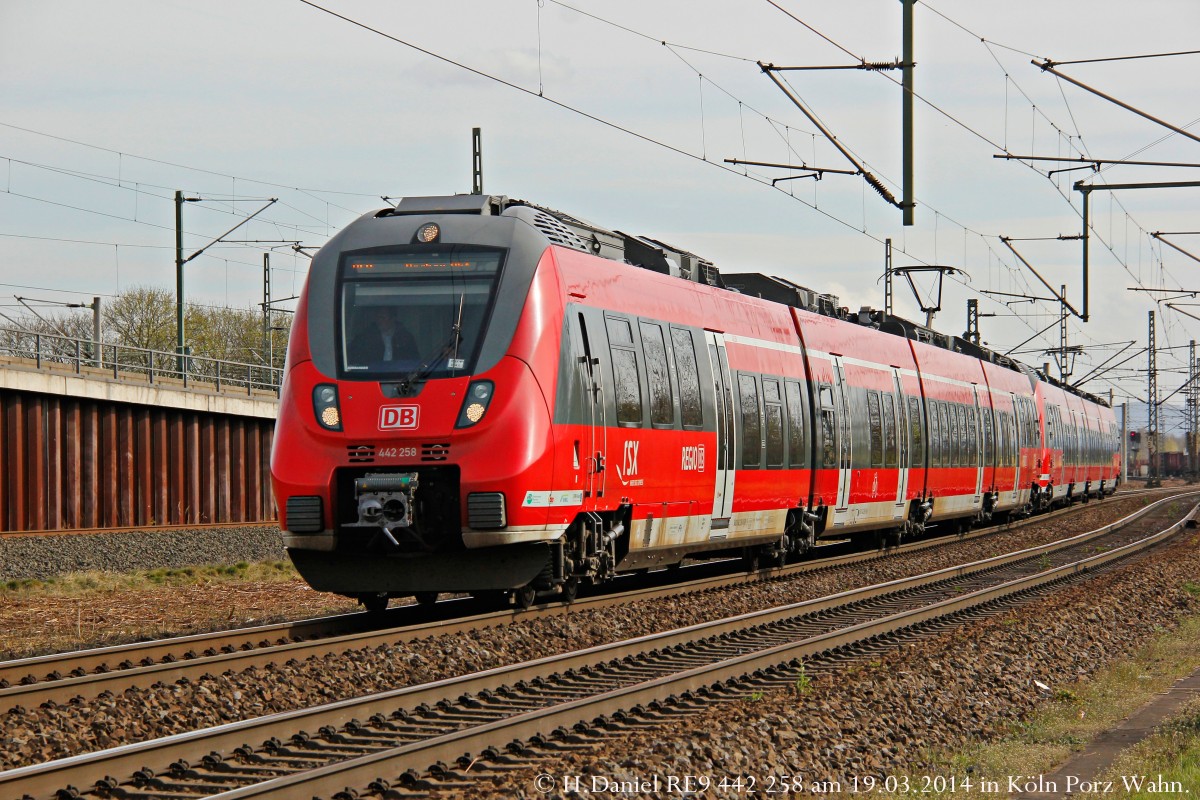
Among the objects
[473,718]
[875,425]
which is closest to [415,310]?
[473,718]

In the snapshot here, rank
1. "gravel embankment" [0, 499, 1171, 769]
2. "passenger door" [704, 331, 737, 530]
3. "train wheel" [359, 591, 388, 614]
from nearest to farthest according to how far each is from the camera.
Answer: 1. "gravel embankment" [0, 499, 1171, 769]
2. "train wheel" [359, 591, 388, 614]
3. "passenger door" [704, 331, 737, 530]


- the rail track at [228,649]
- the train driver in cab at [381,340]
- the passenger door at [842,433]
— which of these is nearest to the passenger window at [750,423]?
the rail track at [228,649]

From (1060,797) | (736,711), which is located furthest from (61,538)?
(1060,797)

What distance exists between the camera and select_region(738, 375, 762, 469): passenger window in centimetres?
1889

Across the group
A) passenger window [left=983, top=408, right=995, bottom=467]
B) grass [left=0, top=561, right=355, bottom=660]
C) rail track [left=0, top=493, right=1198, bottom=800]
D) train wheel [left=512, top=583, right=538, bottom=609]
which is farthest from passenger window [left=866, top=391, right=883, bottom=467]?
train wheel [left=512, top=583, right=538, bottom=609]

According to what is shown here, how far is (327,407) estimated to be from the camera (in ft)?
44.6

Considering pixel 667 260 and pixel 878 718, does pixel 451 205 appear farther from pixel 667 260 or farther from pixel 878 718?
pixel 878 718

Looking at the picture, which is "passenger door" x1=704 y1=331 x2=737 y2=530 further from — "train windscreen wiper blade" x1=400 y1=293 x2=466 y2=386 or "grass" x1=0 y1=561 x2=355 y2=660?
"train windscreen wiper blade" x1=400 y1=293 x2=466 y2=386

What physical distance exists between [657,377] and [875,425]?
32.4 ft

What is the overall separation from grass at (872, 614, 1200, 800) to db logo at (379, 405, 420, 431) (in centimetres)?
589

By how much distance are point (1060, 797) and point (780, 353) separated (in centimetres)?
1346

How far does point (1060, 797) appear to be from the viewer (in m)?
7.60

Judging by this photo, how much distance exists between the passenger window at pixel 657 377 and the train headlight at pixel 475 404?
3.05 meters

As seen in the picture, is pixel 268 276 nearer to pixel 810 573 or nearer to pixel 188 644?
pixel 810 573
